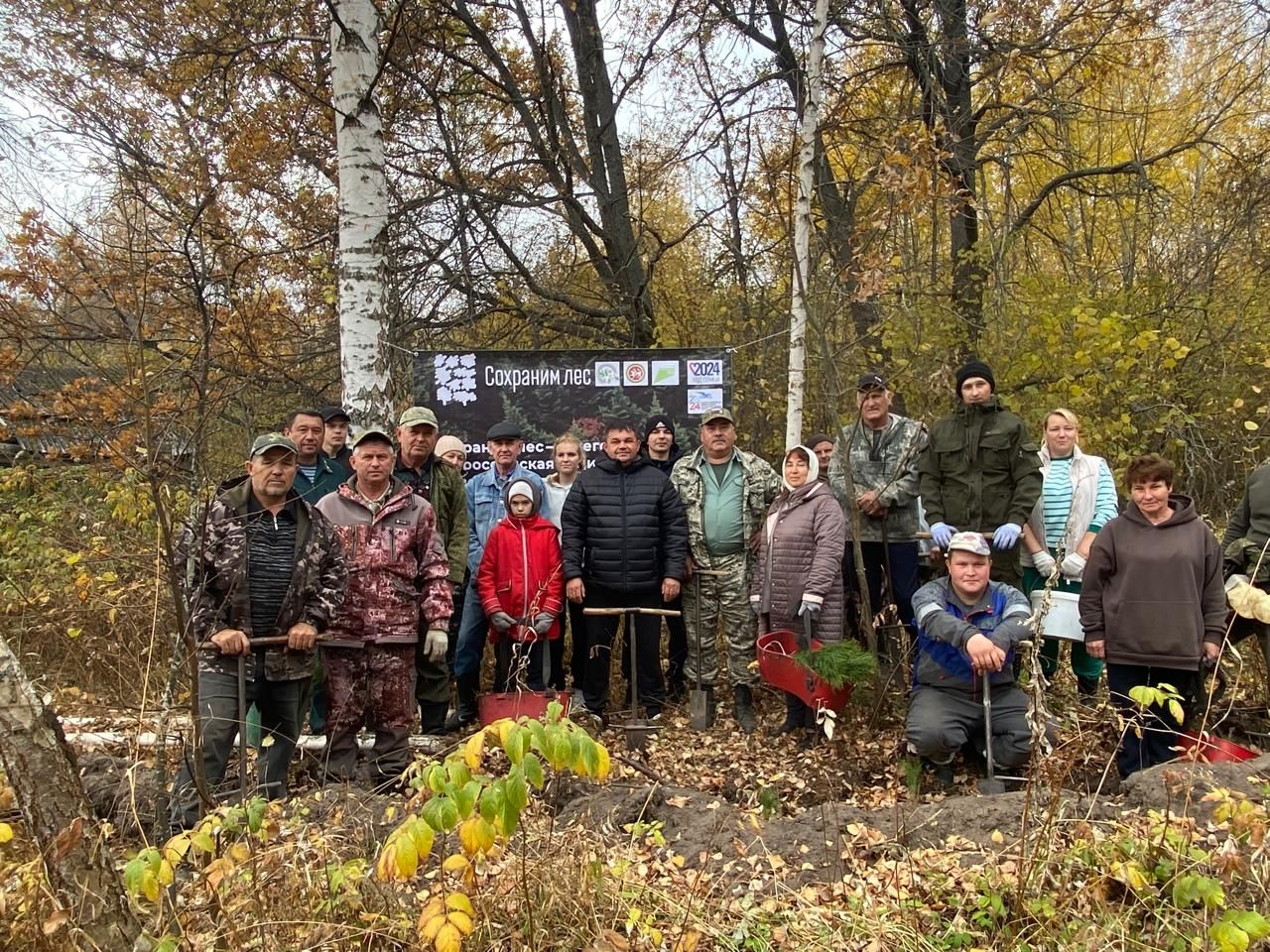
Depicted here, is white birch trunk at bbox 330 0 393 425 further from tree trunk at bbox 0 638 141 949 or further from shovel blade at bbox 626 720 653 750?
tree trunk at bbox 0 638 141 949

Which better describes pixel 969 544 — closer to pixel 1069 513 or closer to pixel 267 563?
pixel 1069 513

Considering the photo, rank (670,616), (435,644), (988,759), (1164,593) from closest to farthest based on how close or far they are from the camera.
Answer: (1164,593) < (988,759) < (435,644) < (670,616)

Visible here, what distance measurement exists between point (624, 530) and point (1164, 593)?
3.08 metres

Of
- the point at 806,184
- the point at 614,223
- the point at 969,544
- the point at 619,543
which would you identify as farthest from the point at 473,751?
the point at 614,223

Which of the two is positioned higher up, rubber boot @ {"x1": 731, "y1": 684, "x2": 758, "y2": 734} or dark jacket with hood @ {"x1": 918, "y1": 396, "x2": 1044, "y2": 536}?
dark jacket with hood @ {"x1": 918, "y1": 396, "x2": 1044, "y2": 536}

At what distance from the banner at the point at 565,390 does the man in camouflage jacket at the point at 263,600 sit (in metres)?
3.49

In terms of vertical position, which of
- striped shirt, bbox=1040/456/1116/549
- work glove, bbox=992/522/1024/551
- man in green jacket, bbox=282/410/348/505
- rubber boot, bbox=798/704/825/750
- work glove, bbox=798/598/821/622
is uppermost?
man in green jacket, bbox=282/410/348/505

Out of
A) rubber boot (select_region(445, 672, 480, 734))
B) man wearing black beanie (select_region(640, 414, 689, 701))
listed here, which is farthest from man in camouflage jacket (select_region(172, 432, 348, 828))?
man wearing black beanie (select_region(640, 414, 689, 701))

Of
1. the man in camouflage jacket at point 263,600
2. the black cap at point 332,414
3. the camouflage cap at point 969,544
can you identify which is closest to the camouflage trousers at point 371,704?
the man in camouflage jacket at point 263,600

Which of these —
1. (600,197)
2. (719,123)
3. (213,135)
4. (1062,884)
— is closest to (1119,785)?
(1062,884)

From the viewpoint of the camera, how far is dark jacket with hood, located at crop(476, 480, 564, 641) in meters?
5.48

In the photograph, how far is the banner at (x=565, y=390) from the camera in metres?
7.61

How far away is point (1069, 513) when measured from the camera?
5.41 meters

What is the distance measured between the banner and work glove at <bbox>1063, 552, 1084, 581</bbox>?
127 inches
